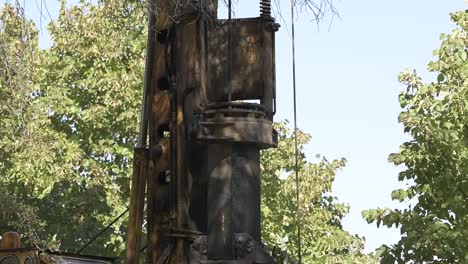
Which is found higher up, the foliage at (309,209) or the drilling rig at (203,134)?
the foliage at (309,209)

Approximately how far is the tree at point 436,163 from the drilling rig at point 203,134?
12641 mm

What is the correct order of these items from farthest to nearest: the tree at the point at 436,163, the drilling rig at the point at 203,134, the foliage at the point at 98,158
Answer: the foliage at the point at 98,158, the tree at the point at 436,163, the drilling rig at the point at 203,134

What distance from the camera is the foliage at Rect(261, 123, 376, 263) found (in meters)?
32.0

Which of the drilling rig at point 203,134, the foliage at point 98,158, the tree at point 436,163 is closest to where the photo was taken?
the drilling rig at point 203,134

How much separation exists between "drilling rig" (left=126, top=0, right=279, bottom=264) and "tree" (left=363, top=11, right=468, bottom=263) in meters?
12.6

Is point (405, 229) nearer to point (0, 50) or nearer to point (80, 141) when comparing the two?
point (80, 141)

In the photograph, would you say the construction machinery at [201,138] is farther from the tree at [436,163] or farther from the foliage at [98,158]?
the foliage at [98,158]

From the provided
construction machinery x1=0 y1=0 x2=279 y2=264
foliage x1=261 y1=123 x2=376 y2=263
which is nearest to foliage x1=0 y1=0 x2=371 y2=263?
foliage x1=261 y1=123 x2=376 y2=263

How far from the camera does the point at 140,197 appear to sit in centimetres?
959

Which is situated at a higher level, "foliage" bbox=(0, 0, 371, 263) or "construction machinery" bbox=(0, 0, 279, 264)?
"foliage" bbox=(0, 0, 371, 263)

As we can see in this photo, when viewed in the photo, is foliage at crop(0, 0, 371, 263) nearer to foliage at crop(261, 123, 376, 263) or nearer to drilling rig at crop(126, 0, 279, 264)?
foliage at crop(261, 123, 376, 263)

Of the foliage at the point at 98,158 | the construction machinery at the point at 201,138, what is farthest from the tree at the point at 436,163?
the construction machinery at the point at 201,138

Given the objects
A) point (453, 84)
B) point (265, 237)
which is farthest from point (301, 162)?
point (453, 84)

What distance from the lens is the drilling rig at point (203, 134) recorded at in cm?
886
